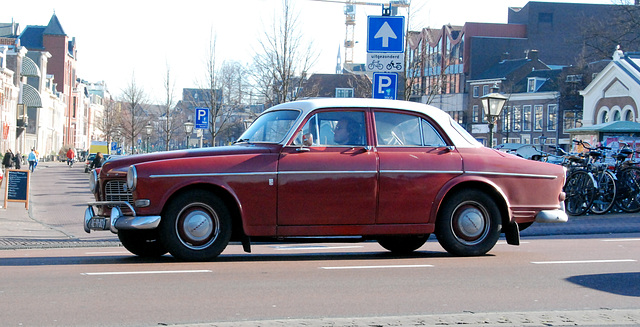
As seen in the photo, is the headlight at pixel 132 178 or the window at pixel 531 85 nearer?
the headlight at pixel 132 178

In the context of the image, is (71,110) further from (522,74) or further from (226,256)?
(226,256)

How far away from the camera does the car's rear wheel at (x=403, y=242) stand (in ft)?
34.0

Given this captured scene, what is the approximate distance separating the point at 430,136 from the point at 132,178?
3.42 m

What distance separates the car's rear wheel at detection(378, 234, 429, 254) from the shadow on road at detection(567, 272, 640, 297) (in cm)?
271

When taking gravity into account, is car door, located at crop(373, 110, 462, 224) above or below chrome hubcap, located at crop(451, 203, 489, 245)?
above

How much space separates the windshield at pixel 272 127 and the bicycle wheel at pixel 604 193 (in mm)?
10109

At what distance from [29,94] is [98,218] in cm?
8387

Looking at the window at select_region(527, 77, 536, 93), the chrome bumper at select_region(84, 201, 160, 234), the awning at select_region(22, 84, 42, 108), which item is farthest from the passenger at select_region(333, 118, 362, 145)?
the awning at select_region(22, 84, 42, 108)

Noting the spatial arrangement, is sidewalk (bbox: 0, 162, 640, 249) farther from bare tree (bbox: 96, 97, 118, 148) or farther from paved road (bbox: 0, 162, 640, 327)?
bare tree (bbox: 96, 97, 118, 148)

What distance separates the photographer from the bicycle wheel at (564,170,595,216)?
57.4 ft

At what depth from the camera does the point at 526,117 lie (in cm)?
7819

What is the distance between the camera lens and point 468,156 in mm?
9461

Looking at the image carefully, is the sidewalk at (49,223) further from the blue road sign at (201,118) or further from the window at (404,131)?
the window at (404,131)

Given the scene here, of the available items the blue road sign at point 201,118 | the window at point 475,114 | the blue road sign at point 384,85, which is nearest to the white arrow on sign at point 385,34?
the blue road sign at point 384,85
